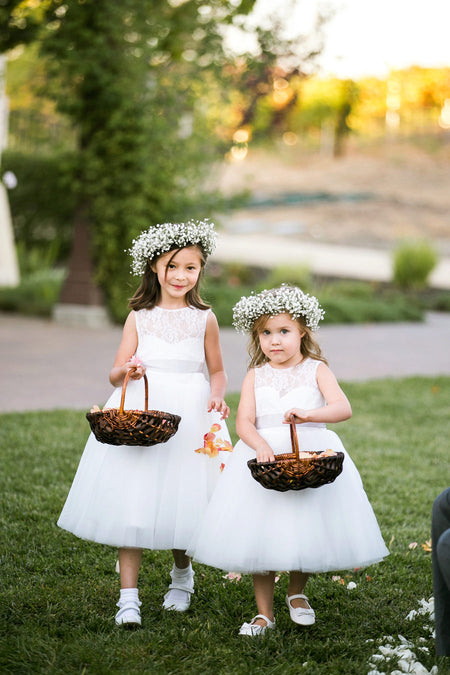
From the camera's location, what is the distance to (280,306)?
2.97m

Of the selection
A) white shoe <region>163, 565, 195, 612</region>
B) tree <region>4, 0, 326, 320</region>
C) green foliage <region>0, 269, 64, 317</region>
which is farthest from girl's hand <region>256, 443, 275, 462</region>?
green foliage <region>0, 269, 64, 317</region>

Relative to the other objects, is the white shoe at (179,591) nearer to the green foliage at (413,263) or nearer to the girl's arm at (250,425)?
the girl's arm at (250,425)

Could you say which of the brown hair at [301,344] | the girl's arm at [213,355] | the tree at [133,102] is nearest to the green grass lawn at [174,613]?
the girl's arm at [213,355]

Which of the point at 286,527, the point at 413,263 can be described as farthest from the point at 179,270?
the point at 413,263

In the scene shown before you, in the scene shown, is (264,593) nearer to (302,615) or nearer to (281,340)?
(302,615)

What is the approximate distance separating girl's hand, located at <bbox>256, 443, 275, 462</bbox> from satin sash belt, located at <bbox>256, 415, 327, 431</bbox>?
0.16m

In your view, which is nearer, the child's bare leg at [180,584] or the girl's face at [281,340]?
the girl's face at [281,340]

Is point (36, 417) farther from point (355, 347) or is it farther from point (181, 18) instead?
point (181, 18)

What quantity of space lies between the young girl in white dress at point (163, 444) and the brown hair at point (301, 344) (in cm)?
21

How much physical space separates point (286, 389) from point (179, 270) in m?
0.65

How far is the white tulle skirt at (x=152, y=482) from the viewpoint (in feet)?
9.62

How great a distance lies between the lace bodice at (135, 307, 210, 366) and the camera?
10.5ft

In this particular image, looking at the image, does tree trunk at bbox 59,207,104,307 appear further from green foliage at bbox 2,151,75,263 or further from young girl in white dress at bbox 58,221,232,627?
young girl in white dress at bbox 58,221,232,627

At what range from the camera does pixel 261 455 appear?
2.75 meters
